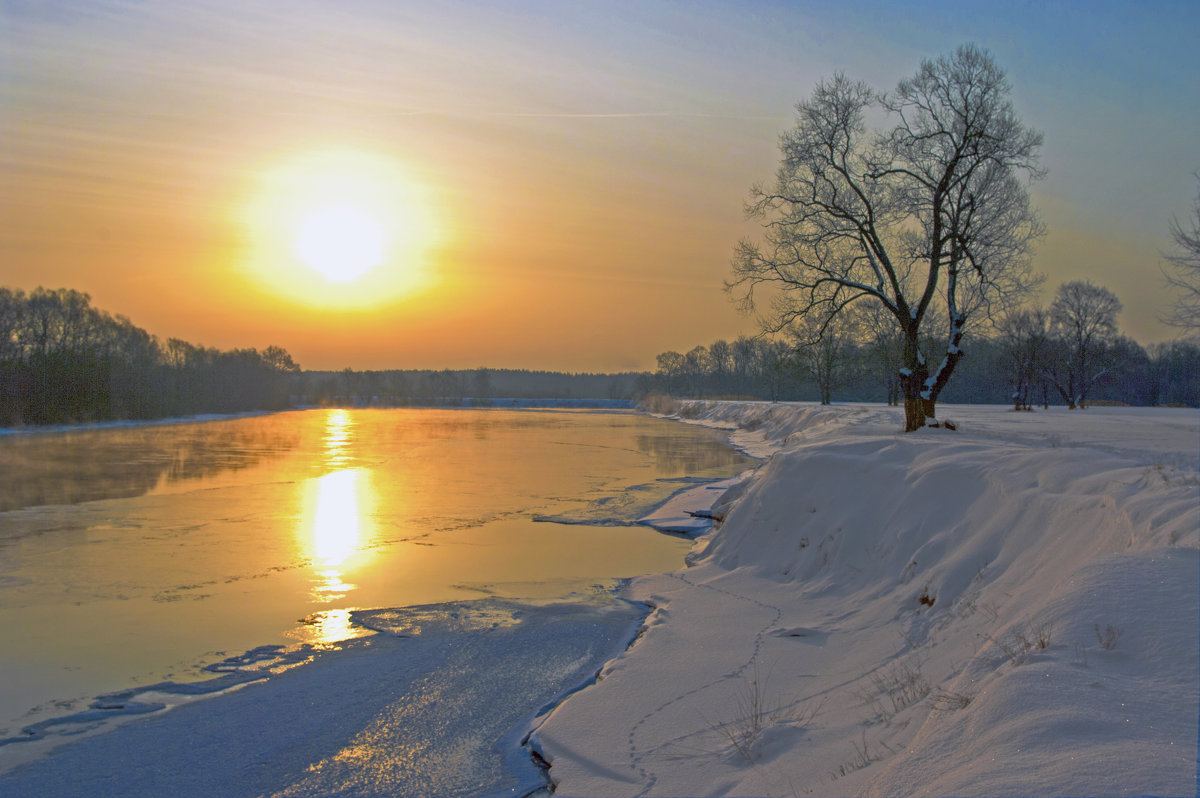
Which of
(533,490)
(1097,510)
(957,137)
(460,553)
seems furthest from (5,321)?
(1097,510)

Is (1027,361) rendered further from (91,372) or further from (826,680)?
(91,372)

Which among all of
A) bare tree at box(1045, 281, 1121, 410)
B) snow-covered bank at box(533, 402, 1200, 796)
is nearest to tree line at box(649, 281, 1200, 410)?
bare tree at box(1045, 281, 1121, 410)

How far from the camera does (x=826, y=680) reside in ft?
19.5

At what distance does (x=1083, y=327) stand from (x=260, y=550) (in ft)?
193

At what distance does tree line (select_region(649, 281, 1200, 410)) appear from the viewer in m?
21.7

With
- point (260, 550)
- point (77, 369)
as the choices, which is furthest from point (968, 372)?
point (77, 369)

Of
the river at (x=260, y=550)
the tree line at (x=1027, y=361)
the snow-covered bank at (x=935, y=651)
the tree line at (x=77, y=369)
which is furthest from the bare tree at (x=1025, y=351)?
the tree line at (x=77, y=369)

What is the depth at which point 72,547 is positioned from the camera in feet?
41.1

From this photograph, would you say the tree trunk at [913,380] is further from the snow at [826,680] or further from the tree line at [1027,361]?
the snow at [826,680]

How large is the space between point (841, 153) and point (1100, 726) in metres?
17.3

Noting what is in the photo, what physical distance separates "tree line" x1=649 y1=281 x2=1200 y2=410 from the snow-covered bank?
35.1ft

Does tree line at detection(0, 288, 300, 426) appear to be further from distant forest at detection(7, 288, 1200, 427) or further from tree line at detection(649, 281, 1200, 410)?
tree line at detection(649, 281, 1200, 410)

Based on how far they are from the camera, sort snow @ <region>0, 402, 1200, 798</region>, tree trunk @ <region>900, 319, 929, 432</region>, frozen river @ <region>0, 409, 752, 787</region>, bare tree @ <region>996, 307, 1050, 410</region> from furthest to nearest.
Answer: bare tree @ <region>996, 307, 1050, 410</region>
tree trunk @ <region>900, 319, 929, 432</region>
frozen river @ <region>0, 409, 752, 787</region>
snow @ <region>0, 402, 1200, 798</region>

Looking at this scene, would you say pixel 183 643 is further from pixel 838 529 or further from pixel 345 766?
pixel 838 529
